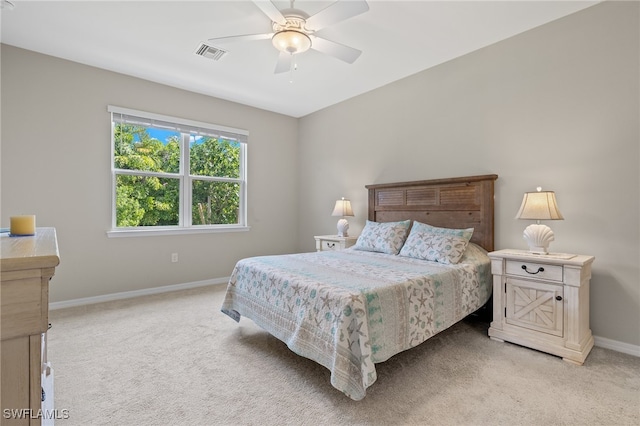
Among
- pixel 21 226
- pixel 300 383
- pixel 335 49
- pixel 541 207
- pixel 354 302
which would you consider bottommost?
pixel 300 383

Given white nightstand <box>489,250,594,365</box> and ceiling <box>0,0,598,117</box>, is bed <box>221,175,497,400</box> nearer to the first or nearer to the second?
white nightstand <box>489,250,594,365</box>

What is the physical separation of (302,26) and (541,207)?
235 centimetres

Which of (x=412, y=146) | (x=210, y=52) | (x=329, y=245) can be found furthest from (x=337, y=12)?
(x=329, y=245)

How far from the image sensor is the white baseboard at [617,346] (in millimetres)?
2305

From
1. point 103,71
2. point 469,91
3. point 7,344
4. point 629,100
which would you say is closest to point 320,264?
point 7,344

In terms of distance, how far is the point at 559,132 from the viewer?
265 cm

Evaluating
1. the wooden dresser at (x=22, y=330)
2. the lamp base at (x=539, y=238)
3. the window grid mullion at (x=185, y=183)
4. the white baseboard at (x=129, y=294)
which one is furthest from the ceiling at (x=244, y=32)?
the white baseboard at (x=129, y=294)

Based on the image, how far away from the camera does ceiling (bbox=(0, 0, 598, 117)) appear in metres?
2.46

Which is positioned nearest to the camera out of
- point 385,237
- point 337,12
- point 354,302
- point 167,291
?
point 354,302

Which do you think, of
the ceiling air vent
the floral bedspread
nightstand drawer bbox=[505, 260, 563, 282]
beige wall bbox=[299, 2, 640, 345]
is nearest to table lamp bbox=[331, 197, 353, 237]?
beige wall bbox=[299, 2, 640, 345]

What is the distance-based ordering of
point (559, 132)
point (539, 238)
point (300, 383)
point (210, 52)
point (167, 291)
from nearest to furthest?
point (300, 383)
point (539, 238)
point (559, 132)
point (210, 52)
point (167, 291)

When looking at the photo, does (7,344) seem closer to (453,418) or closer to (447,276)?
(453,418)

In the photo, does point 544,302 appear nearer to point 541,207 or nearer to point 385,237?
point 541,207

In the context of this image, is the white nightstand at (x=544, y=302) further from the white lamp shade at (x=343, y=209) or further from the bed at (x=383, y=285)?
the white lamp shade at (x=343, y=209)
